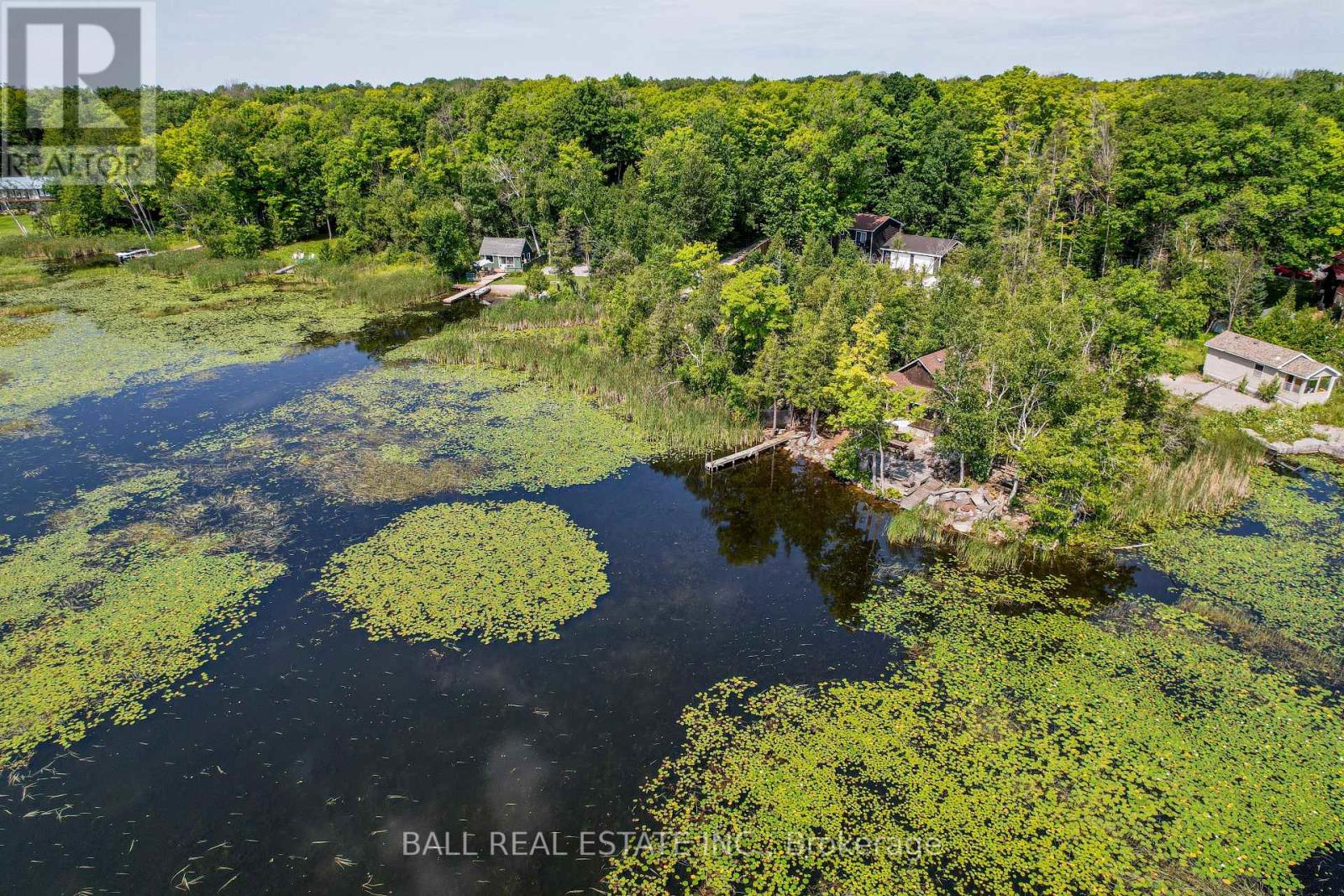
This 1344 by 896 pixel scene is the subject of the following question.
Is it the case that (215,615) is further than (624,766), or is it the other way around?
(215,615)

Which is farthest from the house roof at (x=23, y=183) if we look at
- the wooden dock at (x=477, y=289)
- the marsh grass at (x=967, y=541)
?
the marsh grass at (x=967, y=541)

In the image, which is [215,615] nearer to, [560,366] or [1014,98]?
[560,366]

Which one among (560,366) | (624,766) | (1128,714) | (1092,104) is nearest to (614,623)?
(624,766)

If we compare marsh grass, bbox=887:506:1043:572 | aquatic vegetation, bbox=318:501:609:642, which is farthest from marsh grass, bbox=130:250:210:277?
marsh grass, bbox=887:506:1043:572

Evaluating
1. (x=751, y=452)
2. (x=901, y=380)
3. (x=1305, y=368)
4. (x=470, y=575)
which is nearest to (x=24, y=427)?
(x=470, y=575)

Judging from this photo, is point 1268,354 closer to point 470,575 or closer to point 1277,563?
point 1277,563

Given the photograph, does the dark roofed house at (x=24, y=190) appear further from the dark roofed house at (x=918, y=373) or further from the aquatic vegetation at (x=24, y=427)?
the dark roofed house at (x=918, y=373)
